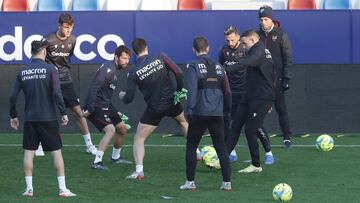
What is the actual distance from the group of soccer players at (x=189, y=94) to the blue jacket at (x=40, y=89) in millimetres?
A: 35

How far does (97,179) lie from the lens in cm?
1393

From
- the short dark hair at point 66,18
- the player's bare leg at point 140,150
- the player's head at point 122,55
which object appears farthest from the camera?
the short dark hair at point 66,18

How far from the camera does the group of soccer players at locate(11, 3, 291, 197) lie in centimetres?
1286

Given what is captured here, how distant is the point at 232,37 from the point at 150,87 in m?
1.78

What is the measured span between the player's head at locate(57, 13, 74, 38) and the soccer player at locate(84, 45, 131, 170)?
3.44 feet

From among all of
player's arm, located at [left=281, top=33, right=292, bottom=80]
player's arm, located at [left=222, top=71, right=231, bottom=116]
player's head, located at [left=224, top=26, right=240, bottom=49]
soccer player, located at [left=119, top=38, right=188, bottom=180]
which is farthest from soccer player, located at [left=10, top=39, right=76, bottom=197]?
player's arm, located at [left=281, top=33, right=292, bottom=80]

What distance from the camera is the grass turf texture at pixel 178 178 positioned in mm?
12375

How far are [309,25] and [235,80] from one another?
16.3ft

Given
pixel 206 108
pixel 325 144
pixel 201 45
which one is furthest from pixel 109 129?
pixel 325 144

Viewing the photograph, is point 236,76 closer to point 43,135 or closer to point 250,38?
point 250,38

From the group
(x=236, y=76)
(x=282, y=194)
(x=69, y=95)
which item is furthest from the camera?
(x=69, y=95)

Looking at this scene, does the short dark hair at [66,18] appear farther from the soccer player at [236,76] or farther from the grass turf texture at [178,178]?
the soccer player at [236,76]

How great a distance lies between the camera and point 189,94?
12.7 meters

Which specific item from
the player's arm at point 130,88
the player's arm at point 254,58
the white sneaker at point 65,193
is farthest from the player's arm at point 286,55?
the white sneaker at point 65,193
